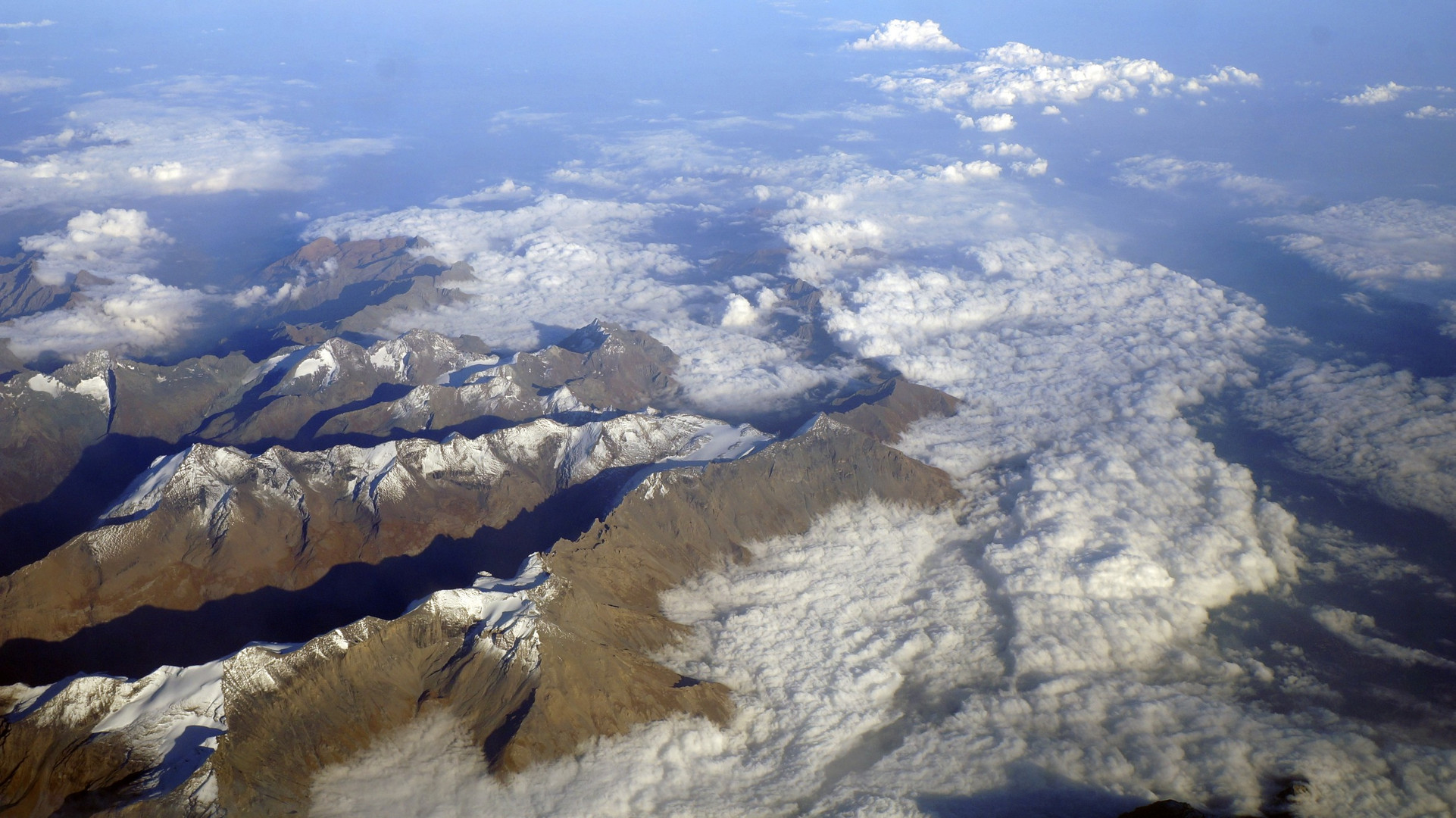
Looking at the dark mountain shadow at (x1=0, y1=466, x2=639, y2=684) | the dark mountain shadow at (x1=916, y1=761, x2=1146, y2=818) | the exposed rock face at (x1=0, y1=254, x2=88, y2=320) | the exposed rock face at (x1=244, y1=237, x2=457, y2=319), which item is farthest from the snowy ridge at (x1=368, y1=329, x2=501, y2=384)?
the dark mountain shadow at (x1=916, y1=761, x2=1146, y2=818)

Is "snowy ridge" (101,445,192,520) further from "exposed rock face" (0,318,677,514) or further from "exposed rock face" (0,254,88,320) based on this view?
"exposed rock face" (0,254,88,320)

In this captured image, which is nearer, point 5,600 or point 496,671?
point 496,671

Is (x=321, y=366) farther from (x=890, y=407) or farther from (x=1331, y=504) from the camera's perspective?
(x=1331, y=504)

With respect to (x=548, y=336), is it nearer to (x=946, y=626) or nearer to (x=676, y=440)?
(x=676, y=440)

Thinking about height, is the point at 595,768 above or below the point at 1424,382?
below

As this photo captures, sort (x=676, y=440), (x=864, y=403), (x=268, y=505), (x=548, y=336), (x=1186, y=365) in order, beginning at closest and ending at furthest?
(x=268, y=505)
(x=676, y=440)
(x=864, y=403)
(x=1186, y=365)
(x=548, y=336)

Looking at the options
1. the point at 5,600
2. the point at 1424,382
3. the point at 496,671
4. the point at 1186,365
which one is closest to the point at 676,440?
the point at 496,671

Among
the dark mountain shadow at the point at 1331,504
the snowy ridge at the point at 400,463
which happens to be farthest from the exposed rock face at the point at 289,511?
the dark mountain shadow at the point at 1331,504

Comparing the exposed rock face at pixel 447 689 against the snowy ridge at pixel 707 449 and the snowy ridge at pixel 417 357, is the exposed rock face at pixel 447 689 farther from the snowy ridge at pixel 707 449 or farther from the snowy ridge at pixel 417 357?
the snowy ridge at pixel 417 357
